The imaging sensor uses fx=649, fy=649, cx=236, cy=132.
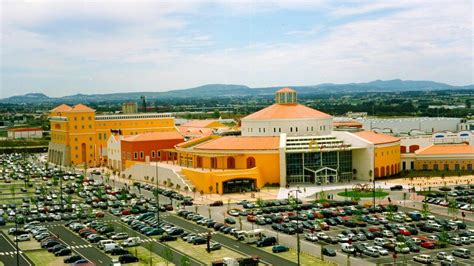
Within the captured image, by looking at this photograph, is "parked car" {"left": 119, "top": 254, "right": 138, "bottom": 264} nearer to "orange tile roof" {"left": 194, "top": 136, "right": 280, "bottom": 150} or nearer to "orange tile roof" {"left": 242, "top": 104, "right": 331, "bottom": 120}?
"orange tile roof" {"left": 194, "top": 136, "right": 280, "bottom": 150}

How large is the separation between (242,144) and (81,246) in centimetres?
3346

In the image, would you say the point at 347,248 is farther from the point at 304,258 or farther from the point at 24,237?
the point at 24,237

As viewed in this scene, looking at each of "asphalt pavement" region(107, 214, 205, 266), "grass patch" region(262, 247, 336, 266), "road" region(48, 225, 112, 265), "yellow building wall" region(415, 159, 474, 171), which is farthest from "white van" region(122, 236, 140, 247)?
"yellow building wall" region(415, 159, 474, 171)

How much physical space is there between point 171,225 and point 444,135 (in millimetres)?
52944

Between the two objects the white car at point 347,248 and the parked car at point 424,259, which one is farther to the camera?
the white car at point 347,248

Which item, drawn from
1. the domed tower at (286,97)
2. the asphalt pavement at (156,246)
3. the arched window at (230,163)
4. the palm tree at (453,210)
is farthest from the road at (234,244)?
the domed tower at (286,97)

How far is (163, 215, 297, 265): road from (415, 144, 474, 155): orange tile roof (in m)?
38.9

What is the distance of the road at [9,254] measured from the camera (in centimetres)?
3953

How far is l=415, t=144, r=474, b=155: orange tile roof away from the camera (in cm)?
7812

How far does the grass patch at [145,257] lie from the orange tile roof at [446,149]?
47929 mm

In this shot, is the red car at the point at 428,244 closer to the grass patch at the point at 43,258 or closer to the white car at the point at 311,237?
the white car at the point at 311,237

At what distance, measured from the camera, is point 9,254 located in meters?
41.8

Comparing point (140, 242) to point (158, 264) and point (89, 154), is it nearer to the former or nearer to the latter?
point (158, 264)

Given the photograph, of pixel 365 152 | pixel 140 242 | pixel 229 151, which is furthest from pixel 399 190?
pixel 140 242
